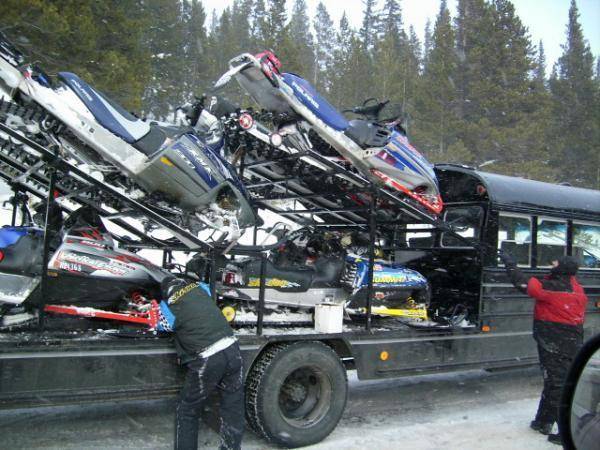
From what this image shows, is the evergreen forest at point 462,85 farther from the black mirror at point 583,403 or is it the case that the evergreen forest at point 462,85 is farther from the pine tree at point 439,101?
the black mirror at point 583,403

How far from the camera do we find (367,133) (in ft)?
18.5

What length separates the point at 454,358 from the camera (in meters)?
6.25

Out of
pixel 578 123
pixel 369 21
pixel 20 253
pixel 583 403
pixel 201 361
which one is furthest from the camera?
pixel 369 21

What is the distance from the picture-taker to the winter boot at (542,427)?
5742 millimetres

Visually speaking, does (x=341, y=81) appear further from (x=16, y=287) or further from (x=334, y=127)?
(x=16, y=287)

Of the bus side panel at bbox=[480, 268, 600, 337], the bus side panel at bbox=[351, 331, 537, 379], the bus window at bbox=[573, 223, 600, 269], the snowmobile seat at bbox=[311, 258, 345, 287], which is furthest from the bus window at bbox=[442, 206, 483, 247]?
the bus window at bbox=[573, 223, 600, 269]

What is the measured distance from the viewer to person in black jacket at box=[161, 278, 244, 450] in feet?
14.2

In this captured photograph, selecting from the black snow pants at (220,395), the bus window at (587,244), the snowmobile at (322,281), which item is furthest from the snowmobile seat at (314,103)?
the bus window at (587,244)

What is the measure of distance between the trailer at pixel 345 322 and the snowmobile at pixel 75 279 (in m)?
0.26

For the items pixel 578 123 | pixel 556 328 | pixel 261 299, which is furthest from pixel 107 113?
pixel 578 123

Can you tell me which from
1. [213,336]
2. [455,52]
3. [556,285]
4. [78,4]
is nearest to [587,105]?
[455,52]

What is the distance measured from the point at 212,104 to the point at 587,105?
33610 mm

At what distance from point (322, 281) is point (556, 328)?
7.94 feet

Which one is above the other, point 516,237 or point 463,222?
point 463,222
